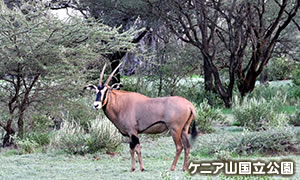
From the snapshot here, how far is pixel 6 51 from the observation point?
11.1 meters

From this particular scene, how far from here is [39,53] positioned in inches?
450

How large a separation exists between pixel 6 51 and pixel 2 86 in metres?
1.78

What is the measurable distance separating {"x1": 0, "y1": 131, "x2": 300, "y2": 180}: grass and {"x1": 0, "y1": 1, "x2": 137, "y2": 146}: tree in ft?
5.30

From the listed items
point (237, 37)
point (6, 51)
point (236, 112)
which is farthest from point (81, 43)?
point (237, 37)

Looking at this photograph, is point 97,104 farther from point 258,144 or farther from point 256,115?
point 256,115

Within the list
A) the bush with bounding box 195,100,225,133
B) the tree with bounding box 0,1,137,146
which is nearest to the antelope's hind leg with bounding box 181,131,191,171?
the tree with bounding box 0,1,137,146

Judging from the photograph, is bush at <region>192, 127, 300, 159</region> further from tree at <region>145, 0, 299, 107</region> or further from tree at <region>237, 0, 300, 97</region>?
tree at <region>237, 0, 300, 97</region>

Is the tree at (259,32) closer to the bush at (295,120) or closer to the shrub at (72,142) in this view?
the bush at (295,120)

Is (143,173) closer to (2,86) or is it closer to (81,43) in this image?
(81,43)

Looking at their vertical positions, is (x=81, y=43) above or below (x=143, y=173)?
above

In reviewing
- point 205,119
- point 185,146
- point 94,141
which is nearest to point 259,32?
point 205,119

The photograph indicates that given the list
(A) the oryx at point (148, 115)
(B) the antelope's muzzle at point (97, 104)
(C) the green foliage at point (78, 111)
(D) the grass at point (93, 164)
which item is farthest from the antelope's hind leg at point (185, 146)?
(C) the green foliage at point (78, 111)

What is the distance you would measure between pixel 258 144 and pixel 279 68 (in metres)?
26.4

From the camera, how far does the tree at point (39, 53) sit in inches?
432
